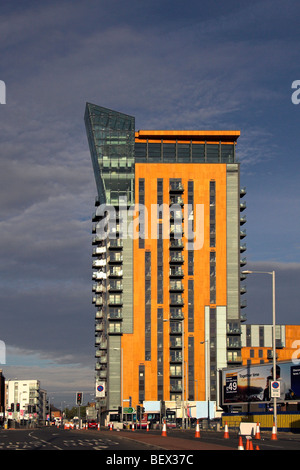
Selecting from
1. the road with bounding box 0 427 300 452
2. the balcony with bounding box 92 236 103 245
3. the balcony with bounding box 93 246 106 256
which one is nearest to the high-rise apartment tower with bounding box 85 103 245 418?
the balcony with bounding box 93 246 106 256

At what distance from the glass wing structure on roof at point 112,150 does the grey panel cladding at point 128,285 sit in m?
9.74

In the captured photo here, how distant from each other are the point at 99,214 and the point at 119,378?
3552cm

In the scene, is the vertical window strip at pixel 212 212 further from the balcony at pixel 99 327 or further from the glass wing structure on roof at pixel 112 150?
the balcony at pixel 99 327

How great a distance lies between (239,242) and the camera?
14812 cm

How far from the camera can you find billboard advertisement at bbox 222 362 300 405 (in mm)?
83188

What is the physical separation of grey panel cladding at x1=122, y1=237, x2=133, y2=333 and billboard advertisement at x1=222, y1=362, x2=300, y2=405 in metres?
42.1

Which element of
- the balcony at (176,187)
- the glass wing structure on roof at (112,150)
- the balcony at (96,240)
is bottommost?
the balcony at (96,240)

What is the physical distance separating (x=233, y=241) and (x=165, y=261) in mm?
14160

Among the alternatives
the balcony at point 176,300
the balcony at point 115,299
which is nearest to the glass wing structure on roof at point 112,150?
the balcony at point 115,299

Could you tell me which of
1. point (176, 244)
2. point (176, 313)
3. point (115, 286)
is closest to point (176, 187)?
point (176, 244)

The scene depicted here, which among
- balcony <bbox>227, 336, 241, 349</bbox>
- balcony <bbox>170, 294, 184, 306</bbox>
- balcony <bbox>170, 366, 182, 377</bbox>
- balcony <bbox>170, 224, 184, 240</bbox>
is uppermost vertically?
balcony <bbox>170, 224, 184, 240</bbox>

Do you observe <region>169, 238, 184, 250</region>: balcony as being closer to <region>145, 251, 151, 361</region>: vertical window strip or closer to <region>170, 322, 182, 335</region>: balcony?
<region>145, 251, 151, 361</region>: vertical window strip

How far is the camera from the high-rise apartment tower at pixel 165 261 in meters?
143

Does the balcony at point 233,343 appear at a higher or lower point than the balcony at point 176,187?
lower
